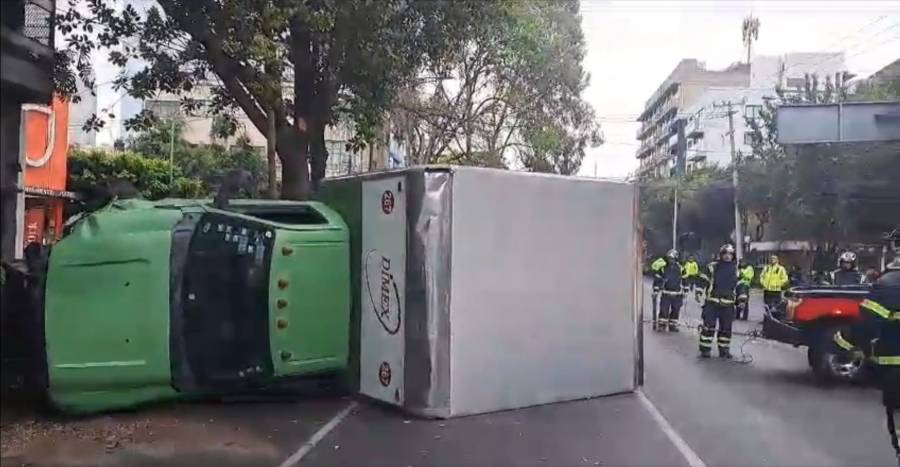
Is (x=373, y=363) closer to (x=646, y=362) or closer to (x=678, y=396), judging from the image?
(x=678, y=396)

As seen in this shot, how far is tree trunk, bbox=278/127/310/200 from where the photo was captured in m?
13.6

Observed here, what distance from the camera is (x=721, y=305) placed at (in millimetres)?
13305

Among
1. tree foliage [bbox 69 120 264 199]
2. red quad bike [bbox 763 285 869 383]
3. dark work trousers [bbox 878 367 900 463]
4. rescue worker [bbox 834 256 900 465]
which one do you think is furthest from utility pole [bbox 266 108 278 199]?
dark work trousers [bbox 878 367 900 463]

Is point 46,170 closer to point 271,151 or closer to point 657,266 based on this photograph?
point 271,151

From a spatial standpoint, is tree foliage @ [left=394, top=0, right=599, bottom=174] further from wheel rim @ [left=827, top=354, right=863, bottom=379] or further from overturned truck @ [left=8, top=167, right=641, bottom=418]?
wheel rim @ [left=827, top=354, right=863, bottom=379]

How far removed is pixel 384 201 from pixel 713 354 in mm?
7356

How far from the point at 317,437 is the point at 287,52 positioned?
5.28 metres

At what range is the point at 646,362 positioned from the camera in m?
12.6

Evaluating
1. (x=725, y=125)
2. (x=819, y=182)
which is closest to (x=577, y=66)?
(x=819, y=182)

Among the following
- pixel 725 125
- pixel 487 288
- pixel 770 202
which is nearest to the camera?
pixel 487 288

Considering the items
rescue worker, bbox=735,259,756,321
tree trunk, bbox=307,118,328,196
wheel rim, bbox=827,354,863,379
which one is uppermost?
tree trunk, bbox=307,118,328,196

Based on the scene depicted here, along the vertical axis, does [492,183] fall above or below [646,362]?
above

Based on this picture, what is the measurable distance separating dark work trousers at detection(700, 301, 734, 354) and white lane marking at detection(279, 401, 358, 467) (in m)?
6.37

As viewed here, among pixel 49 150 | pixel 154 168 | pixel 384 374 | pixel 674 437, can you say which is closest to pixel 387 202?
pixel 384 374
